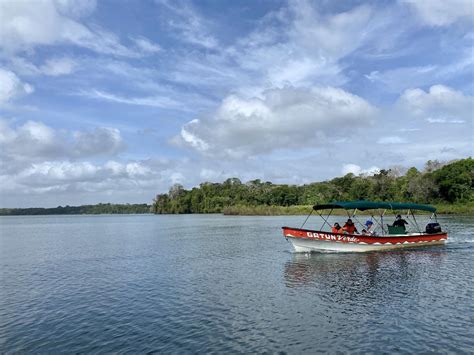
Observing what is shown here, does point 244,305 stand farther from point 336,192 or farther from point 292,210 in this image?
point 336,192

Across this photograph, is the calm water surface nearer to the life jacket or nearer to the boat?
the boat

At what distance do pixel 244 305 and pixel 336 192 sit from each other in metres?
125

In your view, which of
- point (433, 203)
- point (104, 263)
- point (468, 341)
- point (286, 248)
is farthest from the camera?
point (433, 203)

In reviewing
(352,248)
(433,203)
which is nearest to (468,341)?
(352,248)

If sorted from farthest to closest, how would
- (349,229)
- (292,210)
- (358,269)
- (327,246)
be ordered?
(292,210), (349,229), (327,246), (358,269)

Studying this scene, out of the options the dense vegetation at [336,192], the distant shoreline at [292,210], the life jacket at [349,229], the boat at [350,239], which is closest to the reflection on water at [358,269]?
the boat at [350,239]

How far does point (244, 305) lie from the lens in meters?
17.3

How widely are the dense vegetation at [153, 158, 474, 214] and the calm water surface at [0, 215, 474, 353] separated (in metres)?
76.8

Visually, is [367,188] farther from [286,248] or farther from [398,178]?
[286,248]

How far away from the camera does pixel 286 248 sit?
1459 inches

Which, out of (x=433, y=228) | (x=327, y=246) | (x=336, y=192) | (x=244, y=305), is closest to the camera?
(x=244, y=305)

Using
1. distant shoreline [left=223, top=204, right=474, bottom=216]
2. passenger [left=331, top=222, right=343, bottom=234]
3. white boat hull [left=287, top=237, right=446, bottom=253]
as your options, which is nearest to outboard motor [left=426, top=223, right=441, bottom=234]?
white boat hull [left=287, top=237, right=446, bottom=253]

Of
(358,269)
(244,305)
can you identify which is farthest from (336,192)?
(244,305)

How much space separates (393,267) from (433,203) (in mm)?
85979
